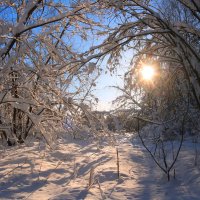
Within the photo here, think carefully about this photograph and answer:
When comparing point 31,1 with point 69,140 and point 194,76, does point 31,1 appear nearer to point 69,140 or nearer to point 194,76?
point 194,76

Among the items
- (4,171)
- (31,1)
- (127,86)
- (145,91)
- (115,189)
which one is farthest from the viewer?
(145,91)

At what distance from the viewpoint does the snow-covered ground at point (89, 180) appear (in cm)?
385

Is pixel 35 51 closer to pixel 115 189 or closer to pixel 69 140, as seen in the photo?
pixel 115 189

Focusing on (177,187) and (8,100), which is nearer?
(177,187)

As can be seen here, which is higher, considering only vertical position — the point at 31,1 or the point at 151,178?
the point at 31,1

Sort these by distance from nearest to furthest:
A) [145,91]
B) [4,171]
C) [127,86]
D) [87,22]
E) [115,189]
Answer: [115,189], [4,171], [87,22], [127,86], [145,91]

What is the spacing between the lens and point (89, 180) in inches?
168

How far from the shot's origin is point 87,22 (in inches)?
235

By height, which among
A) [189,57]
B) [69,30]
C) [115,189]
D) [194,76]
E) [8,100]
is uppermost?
[69,30]

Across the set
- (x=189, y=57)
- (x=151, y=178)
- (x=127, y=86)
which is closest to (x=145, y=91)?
(x=127, y=86)

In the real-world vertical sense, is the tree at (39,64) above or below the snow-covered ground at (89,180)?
above

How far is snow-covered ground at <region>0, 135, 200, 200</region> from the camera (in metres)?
3.85

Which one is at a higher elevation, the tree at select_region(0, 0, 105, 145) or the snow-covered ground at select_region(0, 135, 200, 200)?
the tree at select_region(0, 0, 105, 145)

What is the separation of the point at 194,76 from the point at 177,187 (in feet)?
9.27
